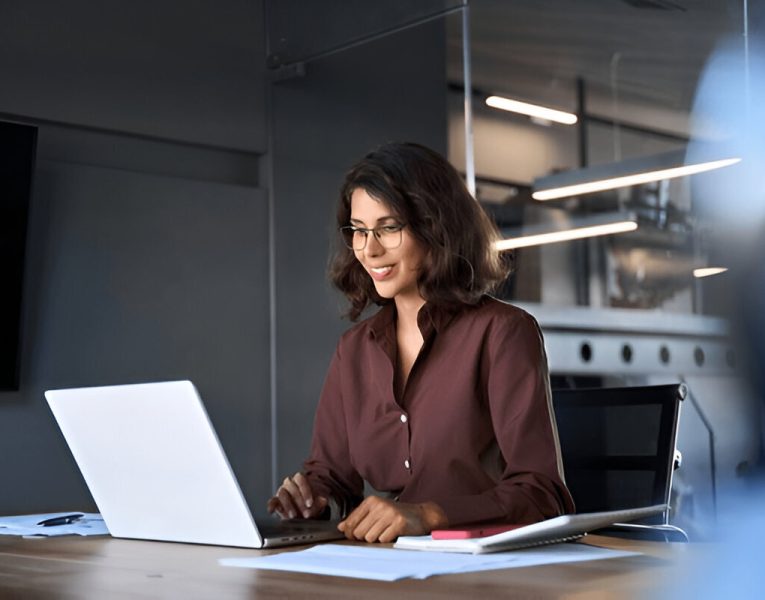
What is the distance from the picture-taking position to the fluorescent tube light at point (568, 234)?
4.15m

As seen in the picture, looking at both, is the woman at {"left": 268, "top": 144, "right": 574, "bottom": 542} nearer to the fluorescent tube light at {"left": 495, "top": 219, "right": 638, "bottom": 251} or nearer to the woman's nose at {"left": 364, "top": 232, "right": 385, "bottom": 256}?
the woman's nose at {"left": 364, "top": 232, "right": 385, "bottom": 256}

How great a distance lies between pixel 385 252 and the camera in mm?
2199

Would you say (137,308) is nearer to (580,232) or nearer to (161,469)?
(580,232)

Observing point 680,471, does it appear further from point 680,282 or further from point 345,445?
point 345,445

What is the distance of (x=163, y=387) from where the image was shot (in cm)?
156

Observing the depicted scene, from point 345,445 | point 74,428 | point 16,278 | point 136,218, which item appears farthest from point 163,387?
point 136,218

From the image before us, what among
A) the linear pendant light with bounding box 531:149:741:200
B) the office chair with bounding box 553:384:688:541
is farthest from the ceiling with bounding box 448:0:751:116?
the office chair with bounding box 553:384:688:541

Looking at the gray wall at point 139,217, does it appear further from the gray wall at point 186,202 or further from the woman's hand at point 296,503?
the woman's hand at point 296,503

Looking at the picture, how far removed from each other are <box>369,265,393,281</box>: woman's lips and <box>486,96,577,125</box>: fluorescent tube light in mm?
2249

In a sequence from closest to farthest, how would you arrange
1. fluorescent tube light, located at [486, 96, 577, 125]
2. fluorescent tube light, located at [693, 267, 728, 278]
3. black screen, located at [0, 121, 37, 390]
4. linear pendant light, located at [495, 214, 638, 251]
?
black screen, located at [0, 121, 37, 390] → fluorescent tube light, located at [693, 267, 728, 278] → linear pendant light, located at [495, 214, 638, 251] → fluorescent tube light, located at [486, 96, 577, 125]

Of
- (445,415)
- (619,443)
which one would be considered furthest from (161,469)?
(619,443)

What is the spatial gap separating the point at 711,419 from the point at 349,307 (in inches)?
73.6

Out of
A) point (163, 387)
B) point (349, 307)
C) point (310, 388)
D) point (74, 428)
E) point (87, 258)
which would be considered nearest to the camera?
point (163, 387)

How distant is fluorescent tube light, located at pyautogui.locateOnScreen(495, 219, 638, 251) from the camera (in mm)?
4148
